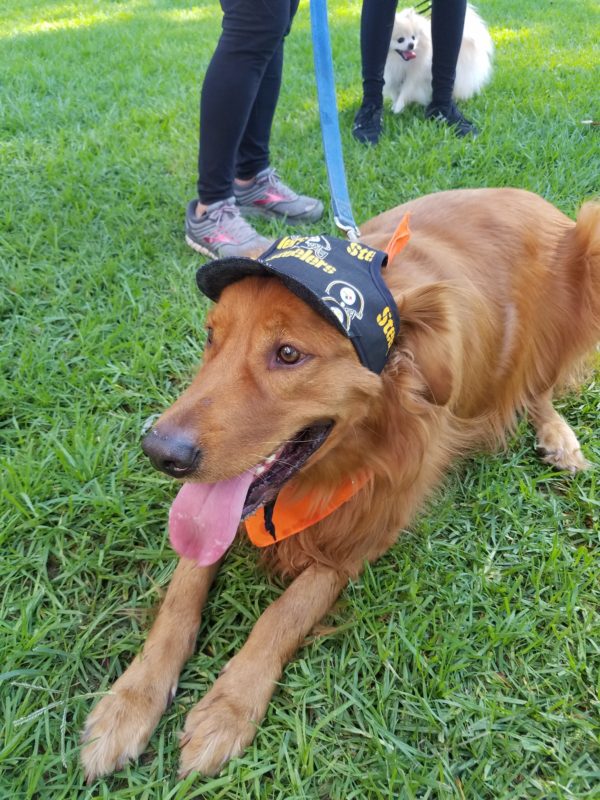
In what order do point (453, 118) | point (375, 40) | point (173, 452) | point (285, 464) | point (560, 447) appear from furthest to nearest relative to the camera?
point (453, 118) < point (375, 40) < point (560, 447) < point (285, 464) < point (173, 452)

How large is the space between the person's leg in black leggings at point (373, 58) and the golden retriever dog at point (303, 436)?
9.51ft

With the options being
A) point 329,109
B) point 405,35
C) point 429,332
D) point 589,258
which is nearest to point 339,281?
point 429,332

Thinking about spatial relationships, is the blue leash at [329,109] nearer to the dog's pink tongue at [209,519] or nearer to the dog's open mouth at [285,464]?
the dog's open mouth at [285,464]

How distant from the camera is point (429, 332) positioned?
1937 mm

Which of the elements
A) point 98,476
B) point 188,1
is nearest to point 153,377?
point 98,476

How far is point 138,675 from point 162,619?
0.18 m

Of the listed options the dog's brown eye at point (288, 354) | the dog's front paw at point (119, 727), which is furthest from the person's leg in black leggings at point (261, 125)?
the dog's front paw at point (119, 727)

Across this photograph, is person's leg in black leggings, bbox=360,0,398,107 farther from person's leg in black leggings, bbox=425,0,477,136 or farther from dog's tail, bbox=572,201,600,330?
dog's tail, bbox=572,201,600,330

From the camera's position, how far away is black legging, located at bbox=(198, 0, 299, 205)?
321 cm

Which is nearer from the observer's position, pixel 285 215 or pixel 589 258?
pixel 589 258

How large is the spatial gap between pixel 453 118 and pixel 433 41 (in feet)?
2.01

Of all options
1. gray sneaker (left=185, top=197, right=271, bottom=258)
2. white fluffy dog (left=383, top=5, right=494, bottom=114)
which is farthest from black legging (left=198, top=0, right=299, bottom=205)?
white fluffy dog (left=383, top=5, right=494, bottom=114)

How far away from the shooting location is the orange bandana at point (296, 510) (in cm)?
211

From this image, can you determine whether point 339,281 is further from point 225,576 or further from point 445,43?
point 445,43
